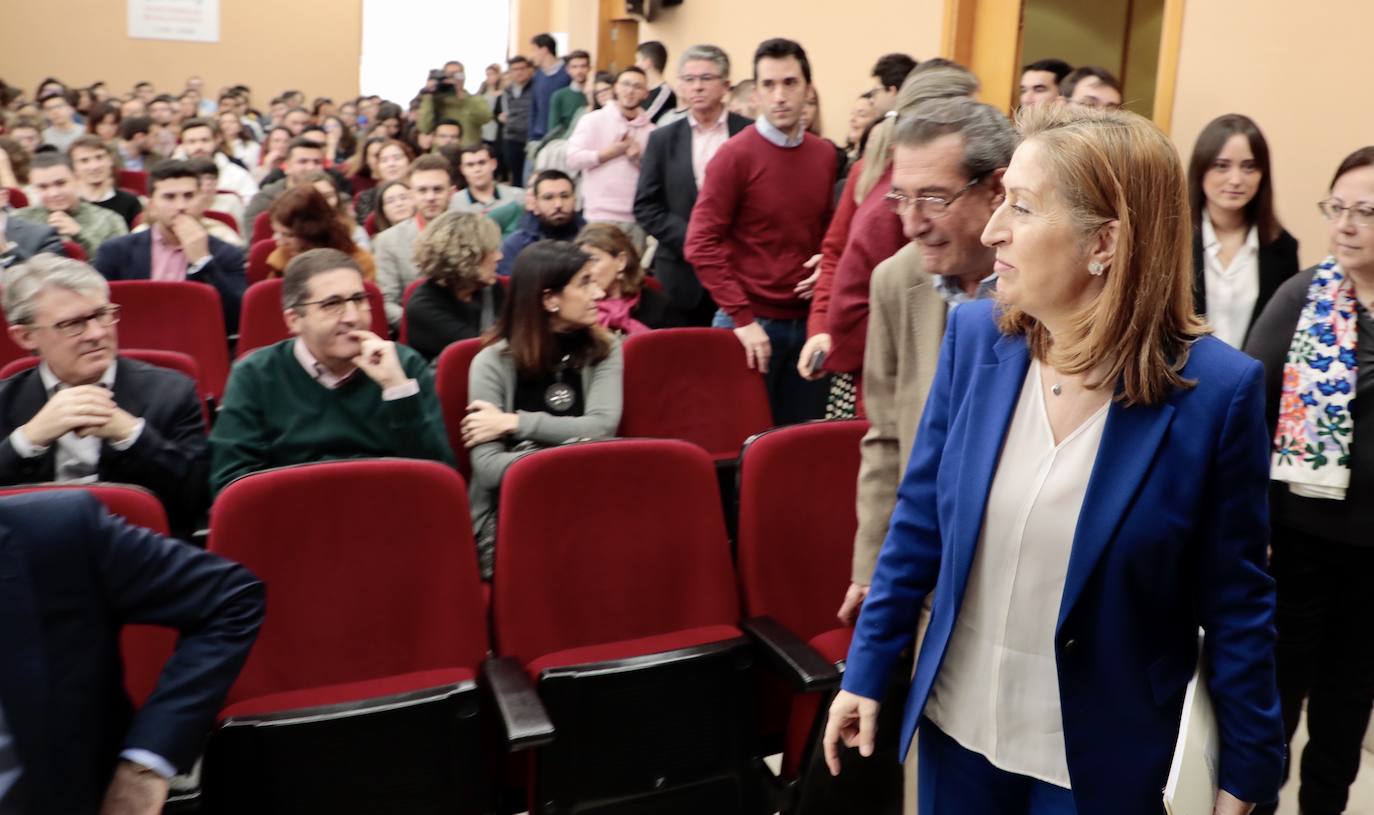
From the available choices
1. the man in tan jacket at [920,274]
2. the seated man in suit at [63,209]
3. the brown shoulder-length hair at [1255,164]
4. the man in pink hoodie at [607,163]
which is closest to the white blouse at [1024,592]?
the man in tan jacket at [920,274]

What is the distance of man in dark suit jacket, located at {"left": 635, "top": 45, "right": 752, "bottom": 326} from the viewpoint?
4.03m

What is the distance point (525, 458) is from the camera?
2.06m

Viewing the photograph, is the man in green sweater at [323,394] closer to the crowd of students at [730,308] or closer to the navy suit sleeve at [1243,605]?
the crowd of students at [730,308]

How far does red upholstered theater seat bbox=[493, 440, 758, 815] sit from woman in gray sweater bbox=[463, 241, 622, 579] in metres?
0.63

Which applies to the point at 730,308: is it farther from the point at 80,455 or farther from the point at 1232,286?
the point at 80,455

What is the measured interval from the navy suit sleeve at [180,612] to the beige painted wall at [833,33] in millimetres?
4851

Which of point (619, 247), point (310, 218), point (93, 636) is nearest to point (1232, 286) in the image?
point (619, 247)

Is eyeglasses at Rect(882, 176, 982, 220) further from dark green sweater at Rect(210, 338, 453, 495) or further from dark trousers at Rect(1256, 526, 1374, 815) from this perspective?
dark green sweater at Rect(210, 338, 453, 495)

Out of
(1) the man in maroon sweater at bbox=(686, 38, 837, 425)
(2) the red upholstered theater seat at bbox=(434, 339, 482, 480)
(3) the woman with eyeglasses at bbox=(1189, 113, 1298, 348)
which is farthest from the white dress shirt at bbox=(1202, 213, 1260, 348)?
Answer: (2) the red upholstered theater seat at bbox=(434, 339, 482, 480)

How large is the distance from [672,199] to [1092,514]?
3088 mm

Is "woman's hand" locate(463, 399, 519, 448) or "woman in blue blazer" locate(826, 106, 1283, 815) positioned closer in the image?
"woman in blue blazer" locate(826, 106, 1283, 815)

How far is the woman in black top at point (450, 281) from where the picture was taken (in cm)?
360

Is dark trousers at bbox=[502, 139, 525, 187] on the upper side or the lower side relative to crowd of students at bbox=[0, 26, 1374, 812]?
upper

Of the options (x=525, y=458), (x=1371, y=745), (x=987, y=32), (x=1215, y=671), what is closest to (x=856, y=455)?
(x=525, y=458)
